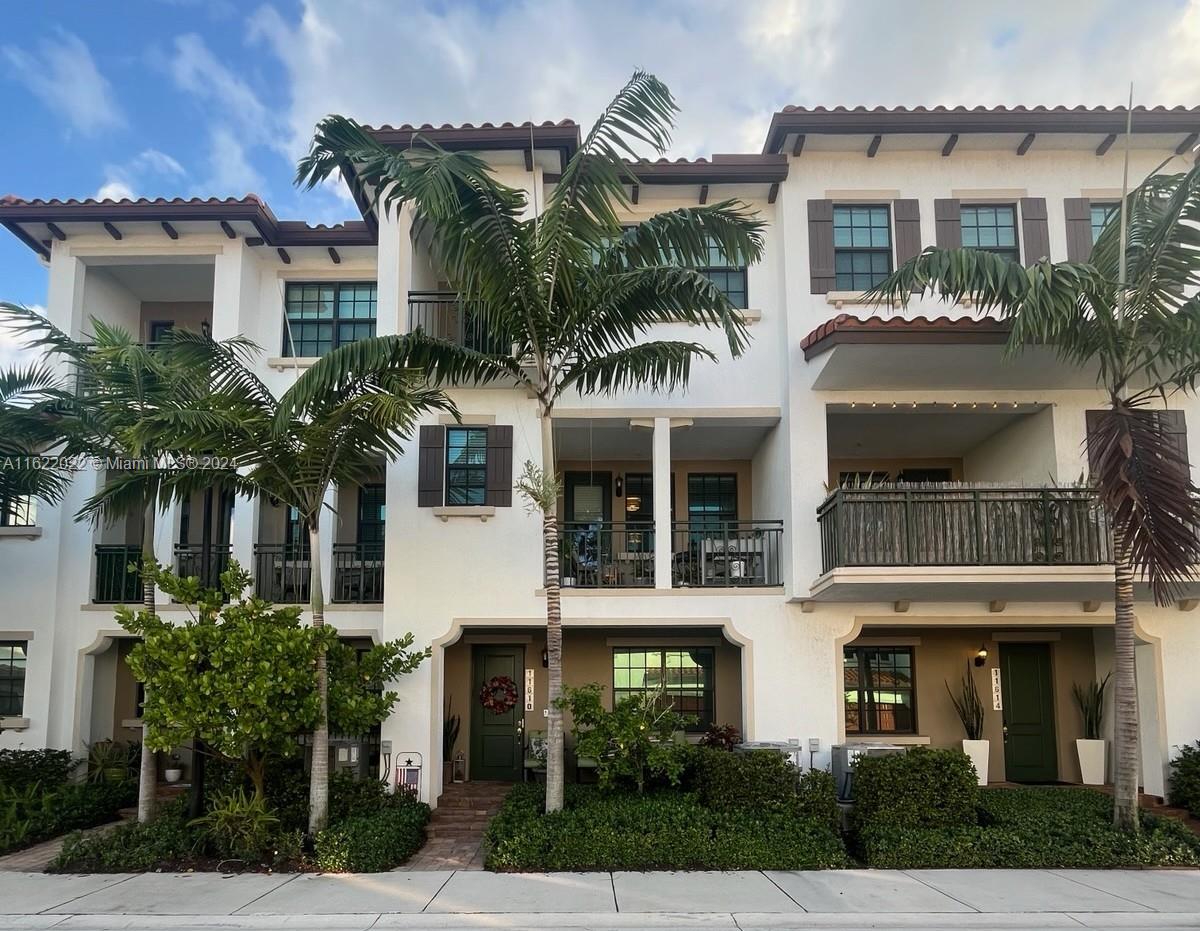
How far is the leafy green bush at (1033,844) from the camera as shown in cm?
944

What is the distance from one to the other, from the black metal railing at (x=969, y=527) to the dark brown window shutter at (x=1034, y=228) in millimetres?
4110

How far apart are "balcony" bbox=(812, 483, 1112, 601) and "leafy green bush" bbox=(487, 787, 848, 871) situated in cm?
308

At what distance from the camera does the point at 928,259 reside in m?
9.71

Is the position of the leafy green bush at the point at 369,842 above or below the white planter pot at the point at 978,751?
below

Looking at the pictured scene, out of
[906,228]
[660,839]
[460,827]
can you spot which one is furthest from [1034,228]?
[460,827]

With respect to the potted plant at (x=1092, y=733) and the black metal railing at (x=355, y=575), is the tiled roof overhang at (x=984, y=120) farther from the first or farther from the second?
the black metal railing at (x=355, y=575)

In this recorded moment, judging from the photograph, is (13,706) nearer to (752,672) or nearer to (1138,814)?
(752,672)

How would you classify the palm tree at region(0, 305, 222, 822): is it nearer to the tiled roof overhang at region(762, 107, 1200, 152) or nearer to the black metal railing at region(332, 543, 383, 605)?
the black metal railing at region(332, 543, 383, 605)

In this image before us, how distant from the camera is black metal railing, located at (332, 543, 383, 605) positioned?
13562mm

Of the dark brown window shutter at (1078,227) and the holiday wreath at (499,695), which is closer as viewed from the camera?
the dark brown window shutter at (1078,227)

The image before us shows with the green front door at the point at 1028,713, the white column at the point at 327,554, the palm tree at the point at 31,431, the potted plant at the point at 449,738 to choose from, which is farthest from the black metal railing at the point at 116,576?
the green front door at the point at 1028,713

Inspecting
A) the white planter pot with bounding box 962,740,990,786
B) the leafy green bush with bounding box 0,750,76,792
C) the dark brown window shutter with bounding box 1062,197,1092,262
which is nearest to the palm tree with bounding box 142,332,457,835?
the leafy green bush with bounding box 0,750,76,792

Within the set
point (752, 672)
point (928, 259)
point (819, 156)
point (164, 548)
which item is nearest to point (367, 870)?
point (752, 672)

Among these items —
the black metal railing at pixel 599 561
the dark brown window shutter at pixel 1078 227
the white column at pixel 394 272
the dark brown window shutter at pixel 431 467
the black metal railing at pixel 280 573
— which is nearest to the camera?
the dark brown window shutter at pixel 431 467
